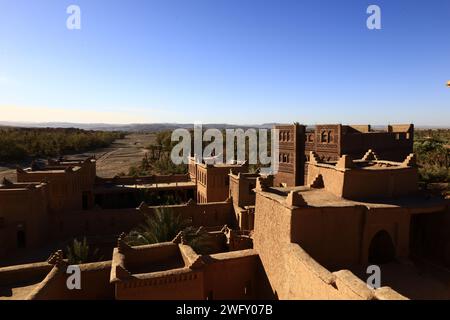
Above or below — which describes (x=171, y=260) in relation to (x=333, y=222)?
below

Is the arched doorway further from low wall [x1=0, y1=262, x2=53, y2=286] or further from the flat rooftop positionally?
low wall [x1=0, y1=262, x2=53, y2=286]

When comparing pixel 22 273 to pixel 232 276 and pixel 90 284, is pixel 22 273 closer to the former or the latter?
pixel 90 284

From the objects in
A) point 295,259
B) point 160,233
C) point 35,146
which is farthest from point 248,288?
point 35,146


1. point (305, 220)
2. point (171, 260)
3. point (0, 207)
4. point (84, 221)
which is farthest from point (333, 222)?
point (0, 207)

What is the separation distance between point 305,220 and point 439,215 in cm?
629

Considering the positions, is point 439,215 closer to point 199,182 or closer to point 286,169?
point 199,182

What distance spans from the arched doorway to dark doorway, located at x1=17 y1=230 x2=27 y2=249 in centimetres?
1705

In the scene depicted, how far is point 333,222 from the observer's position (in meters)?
12.1

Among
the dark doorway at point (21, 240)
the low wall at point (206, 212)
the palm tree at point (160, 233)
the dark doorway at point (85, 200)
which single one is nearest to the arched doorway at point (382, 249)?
the palm tree at point (160, 233)

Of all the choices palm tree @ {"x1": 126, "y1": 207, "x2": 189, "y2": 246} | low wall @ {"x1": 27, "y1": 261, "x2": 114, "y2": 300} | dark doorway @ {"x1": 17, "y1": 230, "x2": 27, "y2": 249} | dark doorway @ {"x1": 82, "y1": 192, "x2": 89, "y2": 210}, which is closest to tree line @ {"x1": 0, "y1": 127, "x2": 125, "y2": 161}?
dark doorway @ {"x1": 82, "y1": 192, "x2": 89, "y2": 210}

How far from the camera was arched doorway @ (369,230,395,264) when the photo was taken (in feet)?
42.0

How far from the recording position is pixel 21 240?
18391 millimetres

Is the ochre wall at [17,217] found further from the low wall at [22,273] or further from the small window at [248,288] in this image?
the small window at [248,288]

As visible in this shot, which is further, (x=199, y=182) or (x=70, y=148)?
(x=70, y=148)
